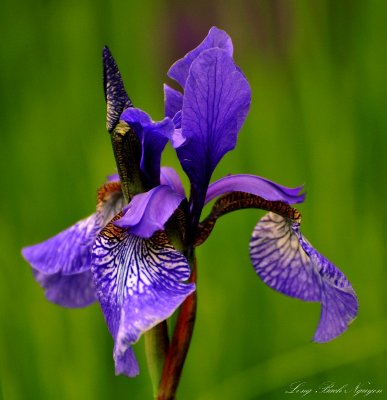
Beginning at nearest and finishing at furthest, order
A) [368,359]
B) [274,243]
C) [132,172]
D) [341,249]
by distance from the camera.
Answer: [132,172] → [274,243] → [368,359] → [341,249]

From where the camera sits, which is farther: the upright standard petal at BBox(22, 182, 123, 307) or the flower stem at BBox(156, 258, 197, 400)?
the upright standard petal at BBox(22, 182, 123, 307)

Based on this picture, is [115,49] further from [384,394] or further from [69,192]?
[384,394]

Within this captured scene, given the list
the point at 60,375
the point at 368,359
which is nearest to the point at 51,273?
the point at 60,375

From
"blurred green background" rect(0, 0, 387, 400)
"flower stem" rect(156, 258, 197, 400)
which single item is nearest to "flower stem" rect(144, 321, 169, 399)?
"flower stem" rect(156, 258, 197, 400)

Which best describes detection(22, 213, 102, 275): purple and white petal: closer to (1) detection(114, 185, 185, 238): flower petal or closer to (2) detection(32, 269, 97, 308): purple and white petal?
(2) detection(32, 269, 97, 308): purple and white petal

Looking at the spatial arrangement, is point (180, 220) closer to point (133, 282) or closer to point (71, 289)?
point (133, 282)

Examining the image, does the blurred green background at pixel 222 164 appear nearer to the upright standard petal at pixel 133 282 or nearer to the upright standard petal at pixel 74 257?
the upright standard petal at pixel 74 257

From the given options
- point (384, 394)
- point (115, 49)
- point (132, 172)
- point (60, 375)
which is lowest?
point (384, 394)

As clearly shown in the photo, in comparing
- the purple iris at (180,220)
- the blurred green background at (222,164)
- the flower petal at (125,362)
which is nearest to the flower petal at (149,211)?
the purple iris at (180,220)
